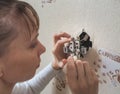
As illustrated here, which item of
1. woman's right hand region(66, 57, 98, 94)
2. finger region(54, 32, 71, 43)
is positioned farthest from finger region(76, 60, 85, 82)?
finger region(54, 32, 71, 43)

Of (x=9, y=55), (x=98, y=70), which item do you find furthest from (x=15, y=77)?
(x=98, y=70)

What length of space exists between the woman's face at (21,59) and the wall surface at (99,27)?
0.31 ft

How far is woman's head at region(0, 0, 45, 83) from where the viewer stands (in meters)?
0.52

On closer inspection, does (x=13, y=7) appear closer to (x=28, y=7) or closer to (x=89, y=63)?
(x=28, y=7)

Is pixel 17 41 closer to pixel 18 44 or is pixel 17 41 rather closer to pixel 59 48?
pixel 18 44

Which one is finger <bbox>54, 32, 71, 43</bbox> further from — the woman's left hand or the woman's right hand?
the woman's right hand

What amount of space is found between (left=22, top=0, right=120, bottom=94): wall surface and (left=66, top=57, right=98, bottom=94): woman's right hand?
0.13 feet

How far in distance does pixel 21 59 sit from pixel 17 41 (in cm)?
4

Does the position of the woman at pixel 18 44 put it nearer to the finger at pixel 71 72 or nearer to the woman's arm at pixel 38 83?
the finger at pixel 71 72

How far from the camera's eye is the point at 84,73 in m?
0.52

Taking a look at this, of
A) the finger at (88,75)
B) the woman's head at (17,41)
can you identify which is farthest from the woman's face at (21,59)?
the finger at (88,75)

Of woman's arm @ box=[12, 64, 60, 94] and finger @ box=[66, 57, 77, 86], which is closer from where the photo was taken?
finger @ box=[66, 57, 77, 86]

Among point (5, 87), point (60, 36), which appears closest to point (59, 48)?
point (60, 36)

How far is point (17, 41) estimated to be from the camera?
1.76 ft
